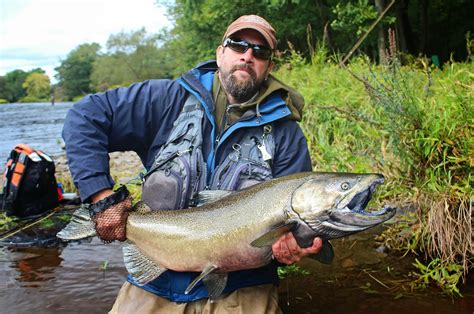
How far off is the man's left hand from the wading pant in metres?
0.49

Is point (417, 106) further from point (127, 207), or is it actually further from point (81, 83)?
point (81, 83)

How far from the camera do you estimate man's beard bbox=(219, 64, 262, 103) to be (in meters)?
3.26

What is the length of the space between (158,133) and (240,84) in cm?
68

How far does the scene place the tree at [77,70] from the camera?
383 ft

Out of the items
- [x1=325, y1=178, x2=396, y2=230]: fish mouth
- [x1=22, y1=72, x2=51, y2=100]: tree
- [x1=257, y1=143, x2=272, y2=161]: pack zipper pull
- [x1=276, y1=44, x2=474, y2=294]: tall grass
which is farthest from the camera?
[x1=22, y1=72, x2=51, y2=100]: tree

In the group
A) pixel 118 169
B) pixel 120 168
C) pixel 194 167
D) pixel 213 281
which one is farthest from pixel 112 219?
pixel 120 168

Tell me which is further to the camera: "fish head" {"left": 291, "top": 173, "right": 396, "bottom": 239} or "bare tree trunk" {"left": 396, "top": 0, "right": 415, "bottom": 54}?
"bare tree trunk" {"left": 396, "top": 0, "right": 415, "bottom": 54}

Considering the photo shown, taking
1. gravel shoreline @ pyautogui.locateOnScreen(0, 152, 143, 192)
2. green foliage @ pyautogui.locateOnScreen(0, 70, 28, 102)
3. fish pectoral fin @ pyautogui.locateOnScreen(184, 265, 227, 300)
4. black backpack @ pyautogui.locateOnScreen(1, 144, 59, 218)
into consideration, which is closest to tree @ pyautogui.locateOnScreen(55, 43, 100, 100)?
green foliage @ pyautogui.locateOnScreen(0, 70, 28, 102)

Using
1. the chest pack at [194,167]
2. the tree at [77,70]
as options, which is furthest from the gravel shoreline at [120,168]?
the tree at [77,70]

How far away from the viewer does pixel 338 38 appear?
1803 cm

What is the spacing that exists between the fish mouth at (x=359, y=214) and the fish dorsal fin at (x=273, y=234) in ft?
0.70

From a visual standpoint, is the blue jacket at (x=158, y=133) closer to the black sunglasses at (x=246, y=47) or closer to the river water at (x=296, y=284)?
the black sunglasses at (x=246, y=47)

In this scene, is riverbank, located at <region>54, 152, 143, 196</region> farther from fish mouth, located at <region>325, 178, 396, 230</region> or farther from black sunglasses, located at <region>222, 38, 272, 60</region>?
fish mouth, located at <region>325, 178, 396, 230</region>

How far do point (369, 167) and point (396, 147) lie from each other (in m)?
0.95
